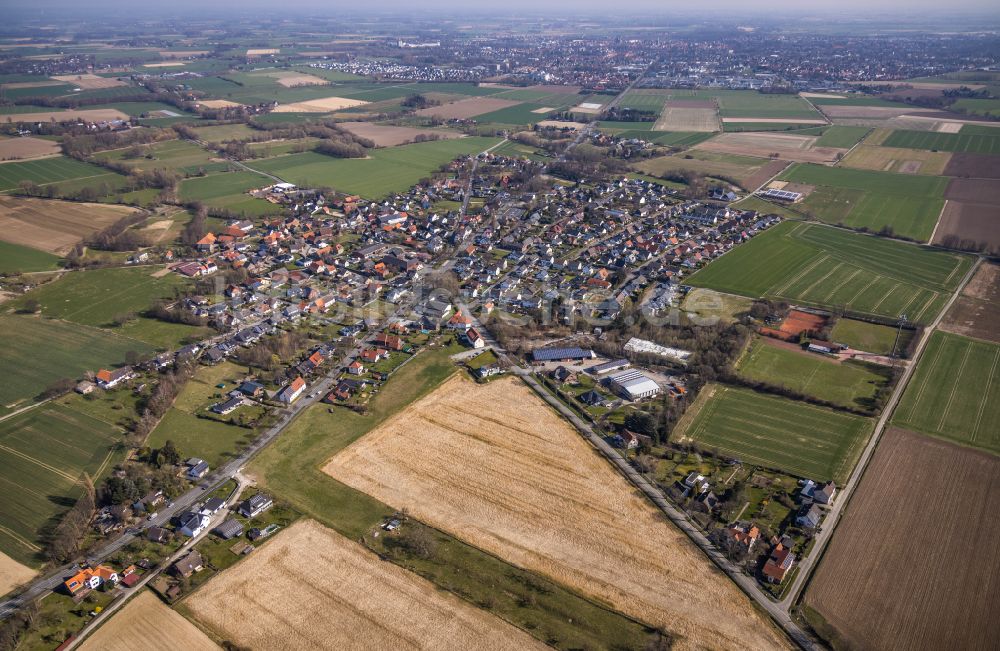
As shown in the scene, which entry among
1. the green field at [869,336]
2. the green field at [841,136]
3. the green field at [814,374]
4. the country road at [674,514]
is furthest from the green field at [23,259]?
the green field at [841,136]

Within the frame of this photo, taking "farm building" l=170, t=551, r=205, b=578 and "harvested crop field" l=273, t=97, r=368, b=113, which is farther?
"harvested crop field" l=273, t=97, r=368, b=113

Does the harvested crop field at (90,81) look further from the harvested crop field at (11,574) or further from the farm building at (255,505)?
the farm building at (255,505)

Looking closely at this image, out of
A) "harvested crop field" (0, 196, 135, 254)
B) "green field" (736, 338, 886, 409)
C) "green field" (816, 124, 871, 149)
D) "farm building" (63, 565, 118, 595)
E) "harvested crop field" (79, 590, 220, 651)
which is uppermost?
"green field" (816, 124, 871, 149)

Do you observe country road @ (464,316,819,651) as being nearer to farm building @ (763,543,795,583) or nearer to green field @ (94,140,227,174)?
farm building @ (763,543,795,583)

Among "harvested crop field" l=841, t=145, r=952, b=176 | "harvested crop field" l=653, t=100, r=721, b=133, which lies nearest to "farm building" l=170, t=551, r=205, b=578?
"harvested crop field" l=841, t=145, r=952, b=176

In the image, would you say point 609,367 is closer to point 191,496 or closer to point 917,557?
point 917,557

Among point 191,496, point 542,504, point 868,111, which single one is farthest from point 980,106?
point 191,496
